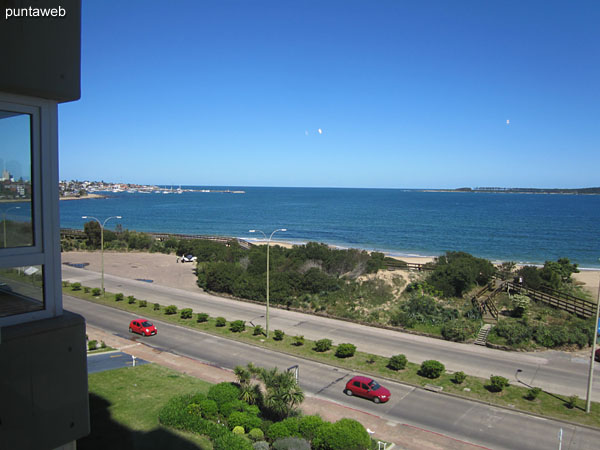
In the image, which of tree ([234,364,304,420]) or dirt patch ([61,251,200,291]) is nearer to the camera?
tree ([234,364,304,420])

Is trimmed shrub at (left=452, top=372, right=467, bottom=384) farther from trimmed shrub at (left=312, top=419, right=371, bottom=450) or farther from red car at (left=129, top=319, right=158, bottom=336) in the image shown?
red car at (left=129, top=319, right=158, bottom=336)

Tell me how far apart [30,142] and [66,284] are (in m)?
41.7

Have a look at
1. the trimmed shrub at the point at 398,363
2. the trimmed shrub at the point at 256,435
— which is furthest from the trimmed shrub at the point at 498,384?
the trimmed shrub at the point at 256,435

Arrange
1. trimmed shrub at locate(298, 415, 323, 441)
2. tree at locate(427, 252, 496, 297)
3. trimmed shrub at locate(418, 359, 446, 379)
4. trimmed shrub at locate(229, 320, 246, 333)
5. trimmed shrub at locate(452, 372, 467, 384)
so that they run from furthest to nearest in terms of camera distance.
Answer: tree at locate(427, 252, 496, 297) → trimmed shrub at locate(229, 320, 246, 333) → trimmed shrub at locate(418, 359, 446, 379) → trimmed shrub at locate(452, 372, 467, 384) → trimmed shrub at locate(298, 415, 323, 441)

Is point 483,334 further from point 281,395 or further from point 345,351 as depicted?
point 281,395

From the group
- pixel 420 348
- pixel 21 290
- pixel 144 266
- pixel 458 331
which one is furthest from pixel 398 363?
pixel 144 266

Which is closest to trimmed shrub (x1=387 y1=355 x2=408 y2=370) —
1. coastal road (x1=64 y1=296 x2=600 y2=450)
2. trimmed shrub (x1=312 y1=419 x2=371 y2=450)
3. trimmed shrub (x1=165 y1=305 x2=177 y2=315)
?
coastal road (x1=64 y1=296 x2=600 y2=450)

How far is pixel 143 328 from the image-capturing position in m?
26.9

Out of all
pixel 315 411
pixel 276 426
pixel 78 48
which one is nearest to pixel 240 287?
pixel 315 411

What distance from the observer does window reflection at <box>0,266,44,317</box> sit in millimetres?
2830

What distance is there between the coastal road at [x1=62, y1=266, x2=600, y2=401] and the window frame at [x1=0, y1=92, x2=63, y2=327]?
23.7 m

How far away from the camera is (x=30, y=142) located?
283 centimetres

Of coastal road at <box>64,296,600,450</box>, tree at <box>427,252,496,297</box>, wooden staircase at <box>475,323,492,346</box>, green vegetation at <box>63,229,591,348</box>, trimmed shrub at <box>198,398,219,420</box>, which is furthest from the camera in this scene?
tree at <box>427,252,496,297</box>

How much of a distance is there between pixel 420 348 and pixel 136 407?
56.9ft
